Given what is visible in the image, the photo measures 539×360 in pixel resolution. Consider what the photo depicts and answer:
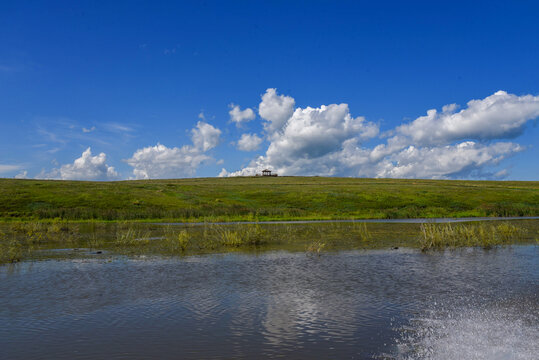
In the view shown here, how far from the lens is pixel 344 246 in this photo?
1033 inches

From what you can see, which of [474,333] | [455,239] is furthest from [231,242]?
[474,333]

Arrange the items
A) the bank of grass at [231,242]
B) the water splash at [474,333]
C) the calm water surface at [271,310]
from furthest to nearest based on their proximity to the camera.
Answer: the bank of grass at [231,242] < the calm water surface at [271,310] < the water splash at [474,333]

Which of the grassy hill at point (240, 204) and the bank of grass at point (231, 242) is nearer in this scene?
the bank of grass at point (231, 242)

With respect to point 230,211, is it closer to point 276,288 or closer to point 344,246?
point 344,246

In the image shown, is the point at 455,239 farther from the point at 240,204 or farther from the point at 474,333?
the point at 240,204

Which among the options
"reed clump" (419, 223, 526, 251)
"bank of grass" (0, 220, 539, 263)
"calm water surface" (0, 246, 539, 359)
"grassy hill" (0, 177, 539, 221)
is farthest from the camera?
"grassy hill" (0, 177, 539, 221)

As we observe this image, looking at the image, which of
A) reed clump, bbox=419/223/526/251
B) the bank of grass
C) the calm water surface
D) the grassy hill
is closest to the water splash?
the calm water surface

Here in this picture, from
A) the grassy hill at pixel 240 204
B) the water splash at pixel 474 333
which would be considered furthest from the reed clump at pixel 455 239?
the grassy hill at pixel 240 204

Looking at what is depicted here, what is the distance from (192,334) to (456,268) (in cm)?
1268

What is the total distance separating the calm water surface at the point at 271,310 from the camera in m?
9.00

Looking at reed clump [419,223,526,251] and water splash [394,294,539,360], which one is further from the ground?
reed clump [419,223,526,251]

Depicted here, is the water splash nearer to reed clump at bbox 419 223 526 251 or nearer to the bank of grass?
the bank of grass

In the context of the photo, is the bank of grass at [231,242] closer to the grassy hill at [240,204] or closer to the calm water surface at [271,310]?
the calm water surface at [271,310]

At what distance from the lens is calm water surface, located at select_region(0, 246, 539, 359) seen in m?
9.00
